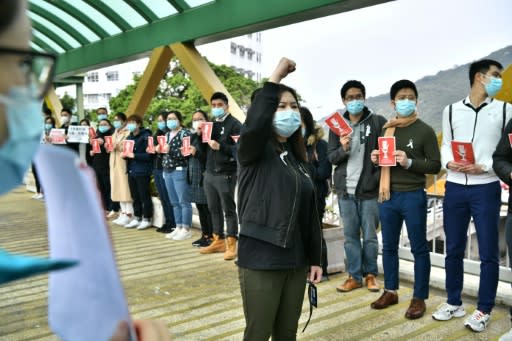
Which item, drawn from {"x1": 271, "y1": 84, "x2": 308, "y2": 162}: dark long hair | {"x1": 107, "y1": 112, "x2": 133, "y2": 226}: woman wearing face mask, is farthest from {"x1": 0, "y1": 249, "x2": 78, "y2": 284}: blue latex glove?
{"x1": 107, "y1": 112, "x2": 133, "y2": 226}: woman wearing face mask

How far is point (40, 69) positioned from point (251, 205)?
76.2 inches

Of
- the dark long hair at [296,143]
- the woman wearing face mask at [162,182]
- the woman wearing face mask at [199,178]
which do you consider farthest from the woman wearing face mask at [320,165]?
the woman wearing face mask at [162,182]

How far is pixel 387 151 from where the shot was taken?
4.32m

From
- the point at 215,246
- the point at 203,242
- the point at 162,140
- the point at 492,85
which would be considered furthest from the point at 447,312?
the point at 162,140

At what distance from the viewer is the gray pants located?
2.56 m

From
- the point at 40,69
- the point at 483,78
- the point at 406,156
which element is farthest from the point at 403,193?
the point at 40,69

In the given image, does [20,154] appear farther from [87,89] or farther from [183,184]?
[87,89]

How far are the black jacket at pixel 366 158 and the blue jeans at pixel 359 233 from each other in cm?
10

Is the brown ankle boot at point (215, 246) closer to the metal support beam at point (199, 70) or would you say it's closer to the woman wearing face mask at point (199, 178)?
the woman wearing face mask at point (199, 178)

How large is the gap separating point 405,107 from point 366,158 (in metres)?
0.69

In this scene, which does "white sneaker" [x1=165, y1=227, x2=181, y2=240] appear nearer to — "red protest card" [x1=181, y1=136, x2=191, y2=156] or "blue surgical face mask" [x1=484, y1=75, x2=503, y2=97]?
"red protest card" [x1=181, y1=136, x2=191, y2=156]

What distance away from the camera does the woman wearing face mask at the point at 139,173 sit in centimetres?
826

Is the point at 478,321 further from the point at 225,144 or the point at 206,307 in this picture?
the point at 225,144

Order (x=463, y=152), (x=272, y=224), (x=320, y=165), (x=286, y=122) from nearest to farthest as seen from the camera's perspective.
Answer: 1. (x=272, y=224)
2. (x=286, y=122)
3. (x=463, y=152)
4. (x=320, y=165)
